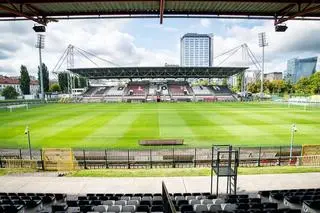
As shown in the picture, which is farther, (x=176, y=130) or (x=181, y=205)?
(x=176, y=130)

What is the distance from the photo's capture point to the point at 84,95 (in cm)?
9538

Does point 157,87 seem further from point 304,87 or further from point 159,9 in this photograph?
point 159,9

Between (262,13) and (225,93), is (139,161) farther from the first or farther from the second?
(225,93)

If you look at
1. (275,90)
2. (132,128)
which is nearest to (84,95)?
(132,128)

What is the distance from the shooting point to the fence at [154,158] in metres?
17.6

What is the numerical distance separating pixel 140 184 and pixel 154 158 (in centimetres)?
669

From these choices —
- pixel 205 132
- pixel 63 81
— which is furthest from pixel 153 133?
pixel 63 81

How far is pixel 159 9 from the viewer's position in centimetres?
1090

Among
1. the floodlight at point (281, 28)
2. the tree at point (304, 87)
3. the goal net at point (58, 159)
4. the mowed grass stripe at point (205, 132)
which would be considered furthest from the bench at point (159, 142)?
the tree at point (304, 87)

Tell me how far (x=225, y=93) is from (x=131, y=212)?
9305cm

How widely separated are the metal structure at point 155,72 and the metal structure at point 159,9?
7316cm

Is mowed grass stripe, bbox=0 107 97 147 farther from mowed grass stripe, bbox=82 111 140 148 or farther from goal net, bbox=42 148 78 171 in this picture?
goal net, bbox=42 148 78 171

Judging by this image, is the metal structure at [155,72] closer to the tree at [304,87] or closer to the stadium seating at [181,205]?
the tree at [304,87]

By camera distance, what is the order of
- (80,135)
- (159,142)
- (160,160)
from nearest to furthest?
(160,160) < (159,142) < (80,135)
